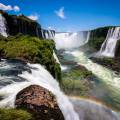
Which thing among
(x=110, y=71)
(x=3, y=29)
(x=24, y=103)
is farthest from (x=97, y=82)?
(x=3, y=29)

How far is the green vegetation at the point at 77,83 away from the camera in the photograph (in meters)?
25.3

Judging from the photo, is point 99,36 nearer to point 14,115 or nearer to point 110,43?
point 110,43

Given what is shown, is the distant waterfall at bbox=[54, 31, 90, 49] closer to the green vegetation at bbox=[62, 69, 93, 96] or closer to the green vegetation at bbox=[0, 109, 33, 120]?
the green vegetation at bbox=[62, 69, 93, 96]

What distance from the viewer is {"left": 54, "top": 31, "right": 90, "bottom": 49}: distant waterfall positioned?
88806mm

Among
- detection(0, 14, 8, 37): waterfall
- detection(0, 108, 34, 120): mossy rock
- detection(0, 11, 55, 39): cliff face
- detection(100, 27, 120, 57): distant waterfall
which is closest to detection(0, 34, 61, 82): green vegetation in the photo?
detection(0, 108, 34, 120): mossy rock

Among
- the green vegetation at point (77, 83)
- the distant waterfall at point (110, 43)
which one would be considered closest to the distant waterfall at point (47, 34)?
the distant waterfall at point (110, 43)

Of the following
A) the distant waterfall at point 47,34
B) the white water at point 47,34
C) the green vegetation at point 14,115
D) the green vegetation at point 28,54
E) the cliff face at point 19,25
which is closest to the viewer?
the green vegetation at point 14,115

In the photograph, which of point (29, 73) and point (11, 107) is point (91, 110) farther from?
point (11, 107)

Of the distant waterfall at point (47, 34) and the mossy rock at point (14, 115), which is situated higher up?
the mossy rock at point (14, 115)

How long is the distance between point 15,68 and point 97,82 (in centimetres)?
1753

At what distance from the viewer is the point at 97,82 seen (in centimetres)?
3206

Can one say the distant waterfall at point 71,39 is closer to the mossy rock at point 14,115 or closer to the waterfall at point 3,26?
the waterfall at point 3,26

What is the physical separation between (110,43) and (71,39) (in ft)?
111

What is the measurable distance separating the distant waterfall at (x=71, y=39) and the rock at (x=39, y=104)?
77.6 meters
